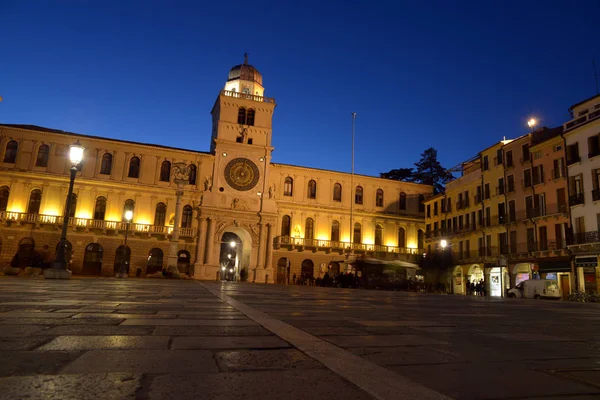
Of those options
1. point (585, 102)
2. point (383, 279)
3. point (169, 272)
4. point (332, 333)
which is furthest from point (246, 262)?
point (332, 333)

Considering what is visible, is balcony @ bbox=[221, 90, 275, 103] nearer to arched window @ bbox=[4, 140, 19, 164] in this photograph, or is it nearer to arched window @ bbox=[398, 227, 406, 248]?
arched window @ bbox=[4, 140, 19, 164]

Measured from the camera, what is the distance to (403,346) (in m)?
3.85

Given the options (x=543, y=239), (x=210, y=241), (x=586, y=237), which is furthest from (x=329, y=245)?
(x=586, y=237)

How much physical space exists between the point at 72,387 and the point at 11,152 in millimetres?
47591

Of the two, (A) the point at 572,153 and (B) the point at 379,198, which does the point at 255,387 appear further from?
(B) the point at 379,198

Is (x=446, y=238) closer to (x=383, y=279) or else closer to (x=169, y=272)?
(x=383, y=279)

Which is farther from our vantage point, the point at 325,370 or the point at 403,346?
the point at 403,346

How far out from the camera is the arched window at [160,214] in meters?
44.0

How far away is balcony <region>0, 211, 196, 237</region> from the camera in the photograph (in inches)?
1547

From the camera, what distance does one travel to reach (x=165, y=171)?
4553 centimetres

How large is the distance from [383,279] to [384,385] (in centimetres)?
3297

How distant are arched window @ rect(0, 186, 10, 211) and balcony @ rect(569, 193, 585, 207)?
4707cm

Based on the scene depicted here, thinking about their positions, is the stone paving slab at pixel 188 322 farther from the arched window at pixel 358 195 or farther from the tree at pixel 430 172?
the tree at pixel 430 172

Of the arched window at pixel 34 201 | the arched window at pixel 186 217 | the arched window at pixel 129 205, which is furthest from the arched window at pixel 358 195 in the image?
the arched window at pixel 34 201
